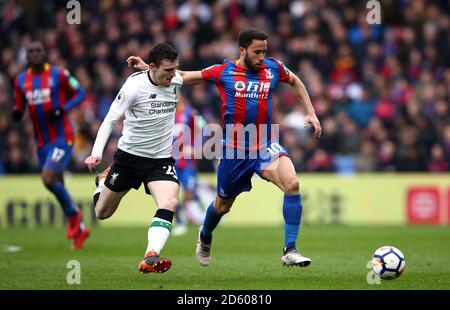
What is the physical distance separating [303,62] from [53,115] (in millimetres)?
9857

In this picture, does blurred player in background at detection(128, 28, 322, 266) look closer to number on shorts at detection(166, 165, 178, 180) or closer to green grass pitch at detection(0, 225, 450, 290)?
number on shorts at detection(166, 165, 178, 180)

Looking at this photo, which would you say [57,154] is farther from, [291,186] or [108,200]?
[291,186]

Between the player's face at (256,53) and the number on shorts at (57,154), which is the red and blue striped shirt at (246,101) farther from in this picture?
the number on shorts at (57,154)

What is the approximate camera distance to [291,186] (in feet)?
33.9

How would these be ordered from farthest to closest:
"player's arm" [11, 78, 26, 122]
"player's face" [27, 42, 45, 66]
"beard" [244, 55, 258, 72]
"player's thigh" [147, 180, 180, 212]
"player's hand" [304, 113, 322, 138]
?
"player's arm" [11, 78, 26, 122] < "player's face" [27, 42, 45, 66] < "beard" [244, 55, 258, 72] < "player's hand" [304, 113, 322, 138] < "player's thigh" [147, 180, 180, 212]

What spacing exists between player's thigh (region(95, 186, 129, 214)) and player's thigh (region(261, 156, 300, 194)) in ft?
5.33

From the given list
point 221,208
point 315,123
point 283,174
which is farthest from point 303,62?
point 283,174

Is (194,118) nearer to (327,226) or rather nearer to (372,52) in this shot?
(327,226)

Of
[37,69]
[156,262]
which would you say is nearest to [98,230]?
[37,69]

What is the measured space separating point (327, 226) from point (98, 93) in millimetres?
7124

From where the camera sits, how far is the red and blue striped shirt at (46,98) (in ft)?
46.0

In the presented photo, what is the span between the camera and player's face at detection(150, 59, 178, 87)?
9781 millimetres

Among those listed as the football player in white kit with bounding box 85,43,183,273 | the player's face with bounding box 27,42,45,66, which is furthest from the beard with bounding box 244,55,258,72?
the player's face with bounding box 27,42,45,66

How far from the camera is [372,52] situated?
75.7ft
